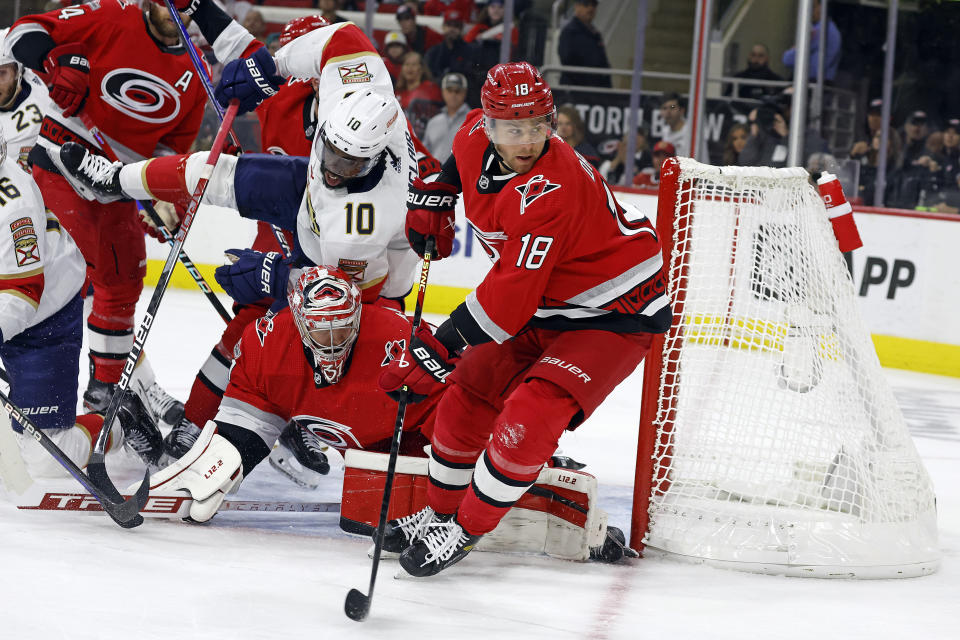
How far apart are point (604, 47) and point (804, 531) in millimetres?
4859

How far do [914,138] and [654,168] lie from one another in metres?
1.48

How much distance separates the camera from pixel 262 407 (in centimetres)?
280

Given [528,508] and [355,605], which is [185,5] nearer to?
[528,508]

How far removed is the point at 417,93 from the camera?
22.9ft

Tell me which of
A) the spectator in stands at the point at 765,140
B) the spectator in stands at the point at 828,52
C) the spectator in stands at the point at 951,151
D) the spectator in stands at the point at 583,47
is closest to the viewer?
the spectator in stands at the point at 951,151

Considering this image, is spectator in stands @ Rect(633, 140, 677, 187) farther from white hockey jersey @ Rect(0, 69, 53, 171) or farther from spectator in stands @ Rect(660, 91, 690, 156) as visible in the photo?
white hockey jersey @ Rect(0, 69, 53, 171)

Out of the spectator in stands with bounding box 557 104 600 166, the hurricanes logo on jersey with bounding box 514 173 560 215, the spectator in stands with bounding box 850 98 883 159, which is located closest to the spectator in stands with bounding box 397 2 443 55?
the spectator in stands with bounding box 557 104 600 166

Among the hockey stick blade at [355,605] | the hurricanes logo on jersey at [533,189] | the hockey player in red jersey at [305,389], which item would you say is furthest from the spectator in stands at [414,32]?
the hockey stick blade at [355,605]

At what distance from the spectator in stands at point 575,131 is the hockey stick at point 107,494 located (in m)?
4.47

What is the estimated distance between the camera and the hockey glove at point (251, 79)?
3.27 metres

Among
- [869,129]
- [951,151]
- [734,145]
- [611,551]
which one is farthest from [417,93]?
[611,551]

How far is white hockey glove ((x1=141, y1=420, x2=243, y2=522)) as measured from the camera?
2.70m

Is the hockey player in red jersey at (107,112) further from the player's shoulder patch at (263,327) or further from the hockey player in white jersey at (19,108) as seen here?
the player's shoulder patch at (263,327)

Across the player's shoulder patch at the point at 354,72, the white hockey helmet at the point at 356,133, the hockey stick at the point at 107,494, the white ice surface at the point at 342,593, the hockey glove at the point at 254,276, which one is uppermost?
the player's shoulder patch at the point at 354,72
